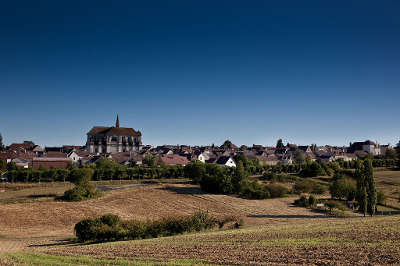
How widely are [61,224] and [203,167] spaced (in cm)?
3018

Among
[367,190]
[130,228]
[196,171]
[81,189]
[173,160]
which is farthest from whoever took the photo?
[173,160]

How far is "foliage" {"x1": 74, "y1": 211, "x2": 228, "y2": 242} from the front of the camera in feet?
69.4

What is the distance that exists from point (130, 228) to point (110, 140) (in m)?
100

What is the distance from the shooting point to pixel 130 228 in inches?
855

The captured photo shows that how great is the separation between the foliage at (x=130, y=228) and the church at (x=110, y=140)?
98334 mm

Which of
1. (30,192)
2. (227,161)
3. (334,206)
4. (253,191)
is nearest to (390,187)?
(334,206)

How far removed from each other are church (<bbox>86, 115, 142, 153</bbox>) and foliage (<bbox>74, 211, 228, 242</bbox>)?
9833cm

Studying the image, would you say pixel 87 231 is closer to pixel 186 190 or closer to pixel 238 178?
pixel 186 190

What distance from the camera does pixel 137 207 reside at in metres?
39.2

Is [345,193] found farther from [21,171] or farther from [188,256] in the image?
[21,171]

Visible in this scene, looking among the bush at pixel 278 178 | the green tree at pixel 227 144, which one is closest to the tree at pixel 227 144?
the green tree at pixel 227 144

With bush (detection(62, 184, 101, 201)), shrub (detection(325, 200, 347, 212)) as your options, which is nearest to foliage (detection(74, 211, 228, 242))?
bush (detection(62, 184, 101, 201))

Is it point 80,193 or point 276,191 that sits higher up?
point 80,193

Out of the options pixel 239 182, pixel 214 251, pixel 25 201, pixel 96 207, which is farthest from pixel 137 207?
pixel 214 251
